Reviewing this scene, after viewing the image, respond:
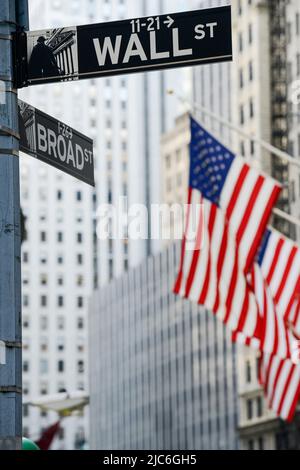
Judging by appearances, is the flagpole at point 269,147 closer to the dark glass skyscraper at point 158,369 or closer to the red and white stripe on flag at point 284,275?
the red and white stripe on flag at point 284,275

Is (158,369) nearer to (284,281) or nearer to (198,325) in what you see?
(198,325)

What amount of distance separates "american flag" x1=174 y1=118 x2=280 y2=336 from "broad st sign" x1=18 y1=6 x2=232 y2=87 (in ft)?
65.2

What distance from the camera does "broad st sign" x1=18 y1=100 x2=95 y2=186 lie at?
9.89 metres

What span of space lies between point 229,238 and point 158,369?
12316 centimetres

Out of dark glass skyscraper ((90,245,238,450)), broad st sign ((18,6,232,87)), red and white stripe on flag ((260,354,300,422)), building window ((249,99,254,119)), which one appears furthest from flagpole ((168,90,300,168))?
dark glass skyscraper ((90,245,238,450))

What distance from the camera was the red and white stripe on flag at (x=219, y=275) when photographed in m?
30.6

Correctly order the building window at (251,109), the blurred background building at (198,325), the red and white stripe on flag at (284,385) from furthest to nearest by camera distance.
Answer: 1. the building window at (251,109)
2. the blurred background building at (198,325)
3. the red and white stripe on flag at (284,385)

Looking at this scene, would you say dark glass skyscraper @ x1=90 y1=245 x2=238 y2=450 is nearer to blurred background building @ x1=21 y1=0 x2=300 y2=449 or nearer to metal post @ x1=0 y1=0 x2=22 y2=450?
blurred background building @ x1=21 y1=0 x2=300 y2=449

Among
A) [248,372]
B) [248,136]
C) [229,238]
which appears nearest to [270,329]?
[229,238]

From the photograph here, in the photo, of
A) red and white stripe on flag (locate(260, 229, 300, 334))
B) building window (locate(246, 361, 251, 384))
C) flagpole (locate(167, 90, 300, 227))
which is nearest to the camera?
flagpole (locate(167, 90, 300, 227))

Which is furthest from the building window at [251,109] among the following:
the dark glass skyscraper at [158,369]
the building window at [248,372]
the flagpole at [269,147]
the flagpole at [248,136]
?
the flagpole at [269,147]

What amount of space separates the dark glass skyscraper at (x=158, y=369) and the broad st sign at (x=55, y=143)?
12333cm

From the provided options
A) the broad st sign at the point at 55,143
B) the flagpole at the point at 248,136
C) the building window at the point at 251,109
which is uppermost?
the building window at the point at 251,109

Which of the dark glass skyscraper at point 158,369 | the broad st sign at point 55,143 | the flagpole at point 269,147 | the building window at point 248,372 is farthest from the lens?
the dark glass skyscraper at point 158,369
